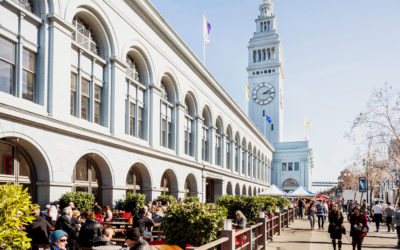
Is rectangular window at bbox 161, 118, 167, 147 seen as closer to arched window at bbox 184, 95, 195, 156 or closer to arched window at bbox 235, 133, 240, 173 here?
arched window at bbox 184, 95, 195, 156

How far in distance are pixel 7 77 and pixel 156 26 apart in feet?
42.6

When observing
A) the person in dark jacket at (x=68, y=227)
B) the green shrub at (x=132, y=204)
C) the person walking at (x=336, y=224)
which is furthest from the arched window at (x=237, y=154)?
the person in dark jacket at (x=68, y=227)

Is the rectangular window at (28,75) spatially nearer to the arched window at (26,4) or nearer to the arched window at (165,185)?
the arched window at (26,4)

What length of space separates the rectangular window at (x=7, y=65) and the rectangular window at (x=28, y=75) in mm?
581

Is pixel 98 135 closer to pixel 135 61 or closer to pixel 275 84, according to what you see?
pixel 135 61

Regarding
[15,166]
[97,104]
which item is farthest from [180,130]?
[15,166]

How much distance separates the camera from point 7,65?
13602 mm

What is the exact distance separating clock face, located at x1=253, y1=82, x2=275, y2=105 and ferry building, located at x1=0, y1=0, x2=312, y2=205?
54.9 metres

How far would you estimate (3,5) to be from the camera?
13.4m

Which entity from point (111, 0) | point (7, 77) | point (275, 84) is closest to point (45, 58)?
point (7, 77)

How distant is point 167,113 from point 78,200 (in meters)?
13.4

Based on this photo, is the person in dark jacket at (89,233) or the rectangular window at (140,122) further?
the rectangular window at (140,122)

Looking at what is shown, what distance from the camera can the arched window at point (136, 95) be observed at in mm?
22156

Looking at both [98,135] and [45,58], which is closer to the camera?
[45,58]
